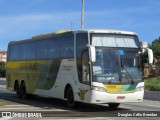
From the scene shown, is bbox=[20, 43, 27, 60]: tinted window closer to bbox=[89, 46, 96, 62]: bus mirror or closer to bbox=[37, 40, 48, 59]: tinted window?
bbox=[37, 40, 48, 59]: tinted window

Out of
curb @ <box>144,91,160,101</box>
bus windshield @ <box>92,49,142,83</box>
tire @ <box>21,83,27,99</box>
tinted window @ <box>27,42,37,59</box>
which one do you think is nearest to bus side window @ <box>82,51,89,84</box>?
bus windshield @ <box>92,49,142,83</box>

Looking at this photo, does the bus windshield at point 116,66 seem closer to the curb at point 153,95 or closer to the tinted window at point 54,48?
the tinted window at point 54,48

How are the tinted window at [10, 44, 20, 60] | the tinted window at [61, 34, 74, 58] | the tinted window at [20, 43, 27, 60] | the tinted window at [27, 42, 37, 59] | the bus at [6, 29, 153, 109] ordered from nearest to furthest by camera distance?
the bus at [6, 29, 153, 109] → the tinted window at [61, 34, 74, 58] → the tinted window at [27, 42, 37, 59] → the tinted window at [20, 43, 27, 60] → the tinted window at [10, 44, 20, 60]

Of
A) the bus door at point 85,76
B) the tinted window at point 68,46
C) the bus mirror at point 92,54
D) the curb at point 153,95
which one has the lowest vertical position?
the curb at point 153,95

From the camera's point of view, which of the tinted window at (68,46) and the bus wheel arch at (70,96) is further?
the tinted window at (68,46)

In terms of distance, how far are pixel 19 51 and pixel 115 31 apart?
374 inches

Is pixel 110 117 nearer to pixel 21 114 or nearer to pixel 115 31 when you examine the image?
pixel 21 114

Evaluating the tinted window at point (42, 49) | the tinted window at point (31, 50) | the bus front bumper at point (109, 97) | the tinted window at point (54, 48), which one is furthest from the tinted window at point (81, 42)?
the tinted window at point (31, 50)

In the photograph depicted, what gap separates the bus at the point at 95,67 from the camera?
18.0 m

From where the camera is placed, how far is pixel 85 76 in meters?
18.4

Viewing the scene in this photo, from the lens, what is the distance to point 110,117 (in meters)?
15.9

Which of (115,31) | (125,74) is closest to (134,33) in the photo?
(115,31)

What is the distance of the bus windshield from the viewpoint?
59.3 feet

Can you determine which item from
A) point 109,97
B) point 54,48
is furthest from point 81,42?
point 54,48
